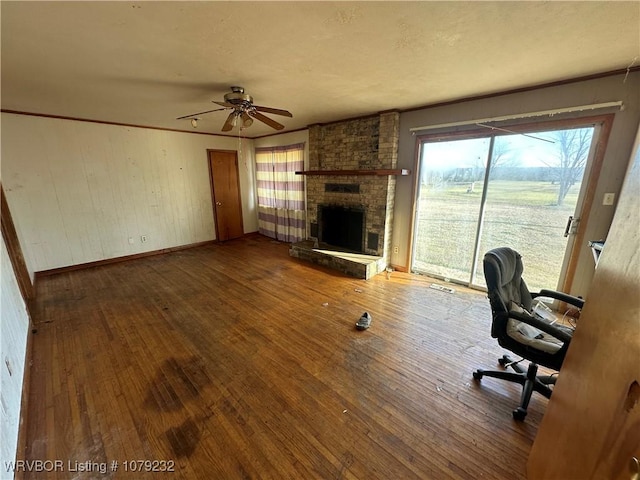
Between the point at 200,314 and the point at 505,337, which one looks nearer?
the point at 505,337

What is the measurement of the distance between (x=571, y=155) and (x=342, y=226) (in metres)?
2.99

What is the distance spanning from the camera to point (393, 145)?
3.74 meters

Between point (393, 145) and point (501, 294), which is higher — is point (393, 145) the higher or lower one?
the higher one

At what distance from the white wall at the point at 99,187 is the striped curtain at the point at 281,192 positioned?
1054mm

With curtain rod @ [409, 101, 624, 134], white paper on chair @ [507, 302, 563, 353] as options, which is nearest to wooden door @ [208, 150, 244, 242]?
curtain rod @ [409, 101, 624, 134]

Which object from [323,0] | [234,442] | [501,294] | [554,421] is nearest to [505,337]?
[501,294]

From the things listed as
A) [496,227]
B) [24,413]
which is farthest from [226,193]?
[496,227]

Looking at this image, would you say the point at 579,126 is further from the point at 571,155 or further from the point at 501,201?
the point at 501,201

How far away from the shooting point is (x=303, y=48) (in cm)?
187

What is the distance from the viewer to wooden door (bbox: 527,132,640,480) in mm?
613

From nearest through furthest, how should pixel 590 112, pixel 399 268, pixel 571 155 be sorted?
1. pixel 590 112
2. pixel 571 155
3. pixel 399 268

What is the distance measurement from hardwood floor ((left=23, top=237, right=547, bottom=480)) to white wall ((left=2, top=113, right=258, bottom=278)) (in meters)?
1.17

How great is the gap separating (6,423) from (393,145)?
14.3 ft

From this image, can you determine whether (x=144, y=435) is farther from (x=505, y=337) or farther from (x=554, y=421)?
(x=505, y=337)
